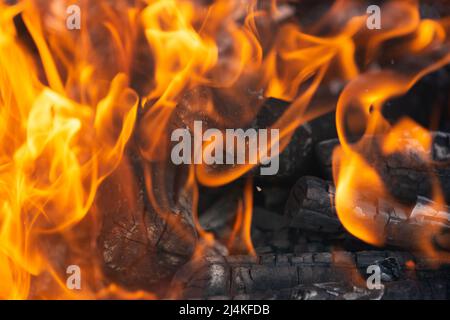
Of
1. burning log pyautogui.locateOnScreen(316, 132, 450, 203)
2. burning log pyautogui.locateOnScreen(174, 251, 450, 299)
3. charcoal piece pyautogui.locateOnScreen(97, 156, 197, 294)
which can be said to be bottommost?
burning log pyautogui.locateOnScreen(174, 251, 450, 299)

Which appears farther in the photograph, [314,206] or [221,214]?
[221,214]

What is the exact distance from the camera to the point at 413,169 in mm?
3244

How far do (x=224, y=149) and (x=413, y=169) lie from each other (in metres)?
1.29

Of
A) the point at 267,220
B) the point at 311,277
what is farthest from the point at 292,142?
the point at 311,277

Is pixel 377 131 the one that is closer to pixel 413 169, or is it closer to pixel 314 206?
pixel 413 169

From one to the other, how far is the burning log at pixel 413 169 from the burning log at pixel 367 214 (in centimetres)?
13

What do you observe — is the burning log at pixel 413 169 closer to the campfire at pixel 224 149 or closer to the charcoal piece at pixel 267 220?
the campfire at pixel 224 149

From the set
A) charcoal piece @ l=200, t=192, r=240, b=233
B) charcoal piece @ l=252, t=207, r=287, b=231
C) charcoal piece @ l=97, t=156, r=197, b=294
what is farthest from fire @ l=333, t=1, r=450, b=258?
charcoal piece @ l=97, t=156, r=197, b=294

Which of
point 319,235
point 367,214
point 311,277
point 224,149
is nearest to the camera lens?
point 311,277

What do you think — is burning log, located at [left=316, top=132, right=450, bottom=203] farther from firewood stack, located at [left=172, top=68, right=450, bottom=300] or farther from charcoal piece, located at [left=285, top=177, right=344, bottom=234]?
charcoal piece, located at [left=285, top=177, right=344, bottom=234]

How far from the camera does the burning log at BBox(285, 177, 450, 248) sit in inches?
120

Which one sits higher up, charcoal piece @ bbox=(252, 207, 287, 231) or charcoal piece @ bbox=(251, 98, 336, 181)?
charcoal piece @ bbox=(251, 98, 336, 181)

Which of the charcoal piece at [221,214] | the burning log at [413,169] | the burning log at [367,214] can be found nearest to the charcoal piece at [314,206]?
the burning log at [367,214]
